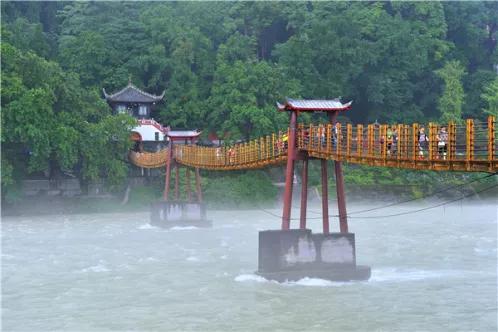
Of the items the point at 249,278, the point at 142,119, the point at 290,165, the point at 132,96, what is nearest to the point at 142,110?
the point at 142,119

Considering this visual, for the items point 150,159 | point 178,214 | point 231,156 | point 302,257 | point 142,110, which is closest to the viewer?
point 302,257

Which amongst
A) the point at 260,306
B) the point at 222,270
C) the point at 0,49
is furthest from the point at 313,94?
the point at 260,306

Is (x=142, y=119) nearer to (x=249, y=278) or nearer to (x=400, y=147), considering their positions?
(x=249, y=278)

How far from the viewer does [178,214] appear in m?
58.3

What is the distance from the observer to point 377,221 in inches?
2379

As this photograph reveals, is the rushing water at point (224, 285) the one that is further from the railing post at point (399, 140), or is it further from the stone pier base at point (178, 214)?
the railing post at point (399, 140)

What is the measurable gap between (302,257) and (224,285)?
10.2 ft

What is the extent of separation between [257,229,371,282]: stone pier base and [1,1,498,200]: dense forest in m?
34.7

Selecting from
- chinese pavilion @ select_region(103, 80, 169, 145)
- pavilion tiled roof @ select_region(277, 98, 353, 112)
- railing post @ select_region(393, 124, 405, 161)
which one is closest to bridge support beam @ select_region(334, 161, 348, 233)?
pavilion tiled roof @ select_region(277, 98, 353, 112)

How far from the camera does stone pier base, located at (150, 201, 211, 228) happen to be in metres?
57.7

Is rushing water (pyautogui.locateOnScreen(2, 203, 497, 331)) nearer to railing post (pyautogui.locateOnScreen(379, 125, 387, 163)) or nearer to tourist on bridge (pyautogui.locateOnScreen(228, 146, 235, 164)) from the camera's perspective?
tourist on bridge (pyautogui.locateOnScreen(228, 146, 235, 164))

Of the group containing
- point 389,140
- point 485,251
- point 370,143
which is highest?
point 389,140

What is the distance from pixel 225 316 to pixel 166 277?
811 cm

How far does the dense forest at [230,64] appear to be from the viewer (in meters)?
68.9
